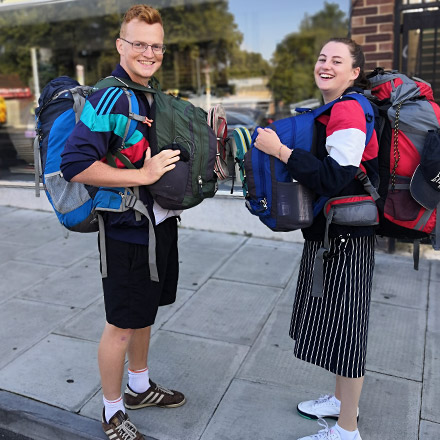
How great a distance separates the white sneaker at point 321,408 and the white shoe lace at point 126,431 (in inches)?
35.9

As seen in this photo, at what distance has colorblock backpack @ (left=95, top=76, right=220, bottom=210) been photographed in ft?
6.99

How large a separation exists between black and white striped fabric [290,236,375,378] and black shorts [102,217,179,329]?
0.73 meters

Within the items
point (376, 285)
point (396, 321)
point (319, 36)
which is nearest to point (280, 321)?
point (396, 321)

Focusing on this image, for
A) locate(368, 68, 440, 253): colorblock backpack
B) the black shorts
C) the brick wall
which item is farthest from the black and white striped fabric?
the brick wall

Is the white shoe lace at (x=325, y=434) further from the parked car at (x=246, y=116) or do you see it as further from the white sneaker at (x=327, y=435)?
the parked car at (x=246, y=116)

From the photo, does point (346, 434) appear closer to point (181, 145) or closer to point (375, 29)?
point (181, 145)

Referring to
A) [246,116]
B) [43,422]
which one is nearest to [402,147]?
[43,422]

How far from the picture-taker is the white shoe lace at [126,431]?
247 cm

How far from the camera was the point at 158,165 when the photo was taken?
6.83ft

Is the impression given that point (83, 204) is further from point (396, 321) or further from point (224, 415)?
point (396, 321)

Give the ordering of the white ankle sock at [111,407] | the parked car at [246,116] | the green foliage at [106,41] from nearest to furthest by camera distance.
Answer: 1. the white ankle sock at [111,407]
2. the parked car at [246,116]
3. the green foliage at [106,41]

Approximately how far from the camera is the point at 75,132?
204 cm

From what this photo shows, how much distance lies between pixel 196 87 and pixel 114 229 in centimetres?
852

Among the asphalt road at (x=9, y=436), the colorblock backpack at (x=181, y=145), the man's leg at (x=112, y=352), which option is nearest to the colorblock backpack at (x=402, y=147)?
the colorblock backpack at (x=181, y=145)
